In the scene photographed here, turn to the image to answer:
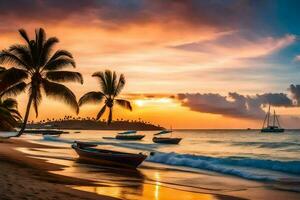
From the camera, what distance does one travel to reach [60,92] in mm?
38188

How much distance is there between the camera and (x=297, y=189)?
15.2 meters

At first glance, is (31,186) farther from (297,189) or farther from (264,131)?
(264,131)

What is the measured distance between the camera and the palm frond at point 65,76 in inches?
1543

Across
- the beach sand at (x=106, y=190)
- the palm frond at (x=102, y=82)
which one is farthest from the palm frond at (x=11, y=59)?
the beach sand at (x=106, y=190)

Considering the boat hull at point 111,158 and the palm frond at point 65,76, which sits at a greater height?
the palm frond at point 65,76

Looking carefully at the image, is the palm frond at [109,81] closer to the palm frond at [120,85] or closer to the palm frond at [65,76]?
the palm frond at [120,85]

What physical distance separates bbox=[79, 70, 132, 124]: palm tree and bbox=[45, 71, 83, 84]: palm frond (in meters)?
9.77

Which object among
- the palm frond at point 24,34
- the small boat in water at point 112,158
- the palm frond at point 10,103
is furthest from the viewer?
the palm frond at point 10,103

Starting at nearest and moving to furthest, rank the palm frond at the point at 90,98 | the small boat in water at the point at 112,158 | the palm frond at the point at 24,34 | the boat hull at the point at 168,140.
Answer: the small boat in water at the point at 112,158 < the palm frond at the point at 24,34 < the palm frond at the point at 90,98 < the boat hull at the point at 168,140

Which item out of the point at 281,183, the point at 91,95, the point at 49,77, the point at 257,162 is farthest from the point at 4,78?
the point at 281,183

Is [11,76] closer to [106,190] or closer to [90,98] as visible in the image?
[90,98]

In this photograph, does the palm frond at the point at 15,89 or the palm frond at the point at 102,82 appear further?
the palm frond at the point at 102,82

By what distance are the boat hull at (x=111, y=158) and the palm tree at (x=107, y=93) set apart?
2456 cm

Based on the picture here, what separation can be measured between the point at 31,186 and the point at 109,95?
40921mm
